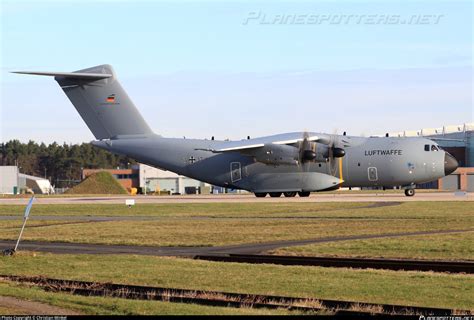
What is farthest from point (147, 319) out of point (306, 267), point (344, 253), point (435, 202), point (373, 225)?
point (435, 202)

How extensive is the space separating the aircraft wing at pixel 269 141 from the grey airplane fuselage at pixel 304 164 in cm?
121

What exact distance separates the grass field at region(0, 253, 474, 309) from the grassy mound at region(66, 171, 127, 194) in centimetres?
8386

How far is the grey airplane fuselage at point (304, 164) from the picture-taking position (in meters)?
65.4

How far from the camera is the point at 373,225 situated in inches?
1574

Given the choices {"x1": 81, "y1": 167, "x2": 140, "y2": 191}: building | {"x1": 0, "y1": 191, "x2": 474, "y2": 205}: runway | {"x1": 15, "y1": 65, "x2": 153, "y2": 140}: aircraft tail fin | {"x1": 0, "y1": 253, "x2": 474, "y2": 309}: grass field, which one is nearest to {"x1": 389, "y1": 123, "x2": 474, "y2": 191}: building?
{"x1": 0, "y1": 191, "x2": 474, "y2": 205}: runway

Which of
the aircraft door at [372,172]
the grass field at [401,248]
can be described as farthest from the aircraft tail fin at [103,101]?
the grass field at [401,248]

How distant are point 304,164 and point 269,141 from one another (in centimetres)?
328

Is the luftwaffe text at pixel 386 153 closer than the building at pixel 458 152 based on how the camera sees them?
Yes

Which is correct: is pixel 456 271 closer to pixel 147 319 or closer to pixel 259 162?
pixel 147 319

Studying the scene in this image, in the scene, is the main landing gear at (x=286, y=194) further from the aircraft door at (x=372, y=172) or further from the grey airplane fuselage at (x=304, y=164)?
the aircraft door at (x=372, y=172)

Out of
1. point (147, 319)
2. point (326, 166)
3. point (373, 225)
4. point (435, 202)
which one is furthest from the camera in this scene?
point (326, 166)

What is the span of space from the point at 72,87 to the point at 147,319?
177 ft

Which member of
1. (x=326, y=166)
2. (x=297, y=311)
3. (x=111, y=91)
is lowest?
(x=297, y=311)

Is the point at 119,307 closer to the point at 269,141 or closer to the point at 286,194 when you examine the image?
the point at 269,141
